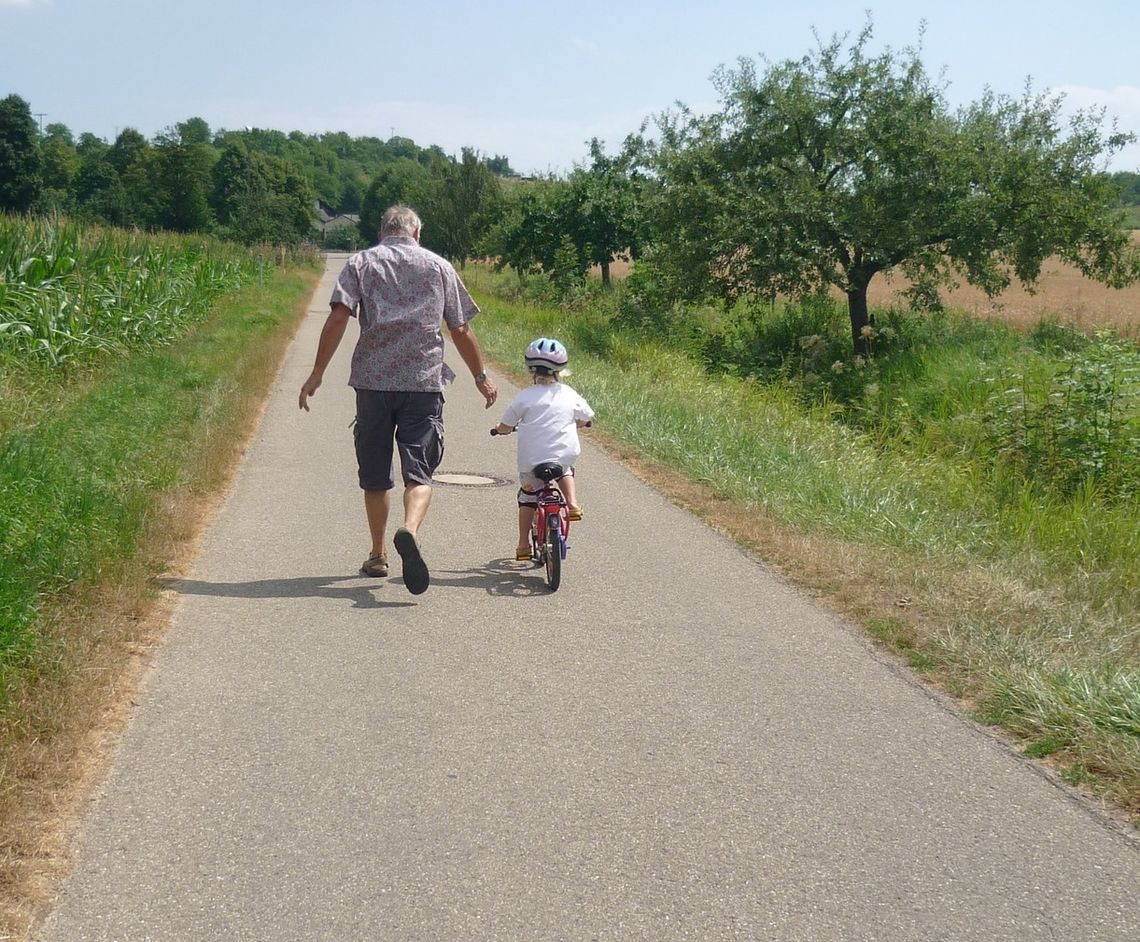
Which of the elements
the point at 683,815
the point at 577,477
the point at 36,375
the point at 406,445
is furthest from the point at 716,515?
the point at 36,375

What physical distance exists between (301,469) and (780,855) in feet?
24.6

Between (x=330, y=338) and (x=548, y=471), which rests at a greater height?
(x=330, y=338)

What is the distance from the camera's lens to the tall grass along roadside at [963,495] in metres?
4.95

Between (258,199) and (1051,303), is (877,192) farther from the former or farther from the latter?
(258,199)

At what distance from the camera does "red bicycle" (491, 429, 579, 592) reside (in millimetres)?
6465

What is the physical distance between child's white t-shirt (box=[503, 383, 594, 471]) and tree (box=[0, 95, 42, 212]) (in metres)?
60.4

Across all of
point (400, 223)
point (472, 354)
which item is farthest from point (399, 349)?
point (400, 223)

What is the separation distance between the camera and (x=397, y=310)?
21.0 feet

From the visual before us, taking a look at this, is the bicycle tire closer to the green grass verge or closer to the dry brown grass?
the dry brown grass

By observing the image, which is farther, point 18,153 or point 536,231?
point 18,153

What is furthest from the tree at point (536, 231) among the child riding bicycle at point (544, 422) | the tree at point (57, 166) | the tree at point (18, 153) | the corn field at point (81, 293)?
the tree at point (57, 166)

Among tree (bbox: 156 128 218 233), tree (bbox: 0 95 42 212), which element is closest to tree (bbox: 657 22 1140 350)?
tree (bbox: 0 95 42 212)

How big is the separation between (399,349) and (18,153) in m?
66.3

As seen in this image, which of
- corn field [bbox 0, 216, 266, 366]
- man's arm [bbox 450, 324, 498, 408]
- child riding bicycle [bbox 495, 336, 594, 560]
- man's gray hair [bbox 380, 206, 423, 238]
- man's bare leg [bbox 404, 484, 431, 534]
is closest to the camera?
man's bare leg [bbox 404, 484, 431, 534]
